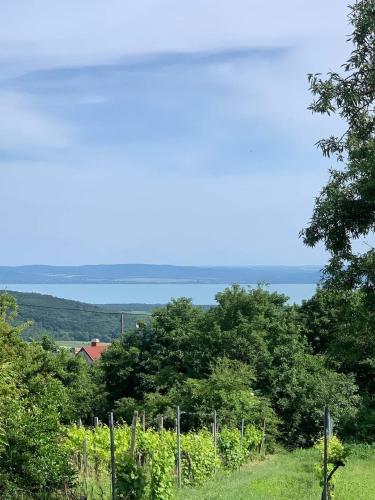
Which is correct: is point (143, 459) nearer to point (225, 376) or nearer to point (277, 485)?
point (277, 485)

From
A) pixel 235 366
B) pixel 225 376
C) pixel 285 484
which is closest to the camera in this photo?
pixel 285 484

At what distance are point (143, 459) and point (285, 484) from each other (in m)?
4.21

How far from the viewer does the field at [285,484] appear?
13898 millimetres

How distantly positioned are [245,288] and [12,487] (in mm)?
24331

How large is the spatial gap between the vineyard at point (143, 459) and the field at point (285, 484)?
20.9 inches

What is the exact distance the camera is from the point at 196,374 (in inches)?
1292

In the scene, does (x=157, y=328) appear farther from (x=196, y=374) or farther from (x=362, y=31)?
(x=362, y=31)

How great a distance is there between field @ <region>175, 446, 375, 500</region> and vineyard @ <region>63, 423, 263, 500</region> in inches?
20.9

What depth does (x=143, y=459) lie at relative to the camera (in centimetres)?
1353

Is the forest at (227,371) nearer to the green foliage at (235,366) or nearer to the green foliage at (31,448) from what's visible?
the green foliage at (235,366)

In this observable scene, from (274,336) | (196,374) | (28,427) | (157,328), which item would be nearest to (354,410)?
(274,336)

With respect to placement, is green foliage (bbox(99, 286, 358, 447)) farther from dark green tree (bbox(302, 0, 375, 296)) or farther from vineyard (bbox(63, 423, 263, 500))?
dark green tree (bbox(302, 0, 375, 296))

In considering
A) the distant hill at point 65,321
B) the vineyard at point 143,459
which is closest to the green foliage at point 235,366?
the vineyard at point 143,459

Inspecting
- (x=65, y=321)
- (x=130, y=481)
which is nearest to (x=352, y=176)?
(x=130, y=481)
